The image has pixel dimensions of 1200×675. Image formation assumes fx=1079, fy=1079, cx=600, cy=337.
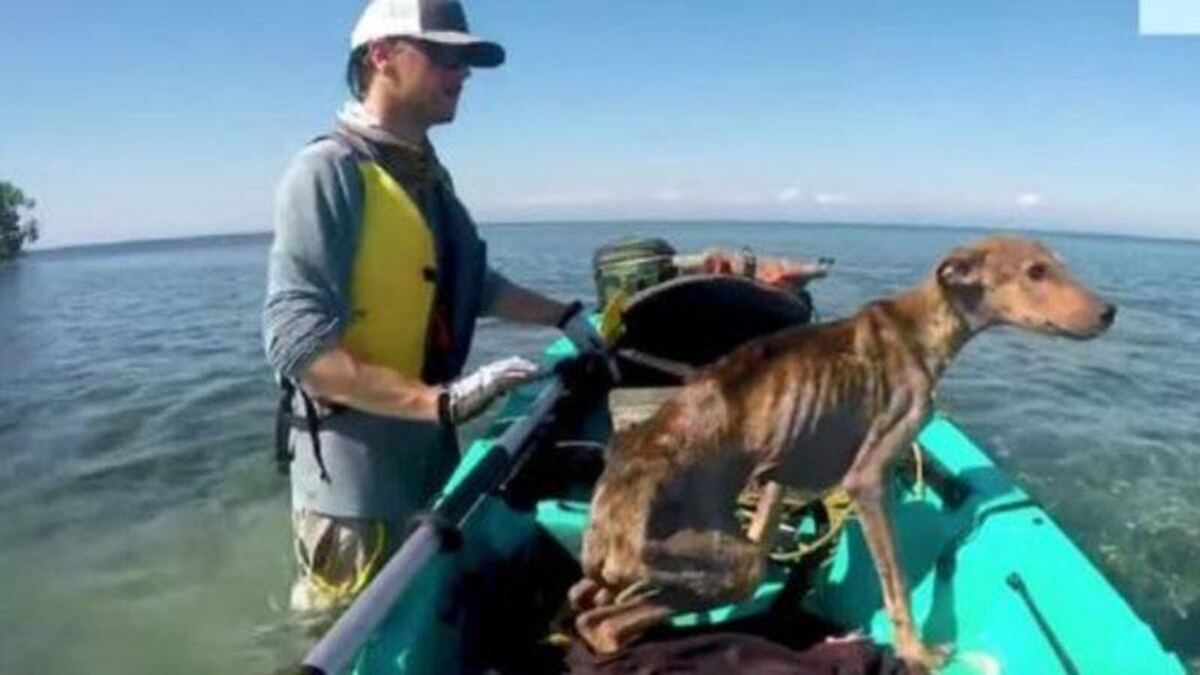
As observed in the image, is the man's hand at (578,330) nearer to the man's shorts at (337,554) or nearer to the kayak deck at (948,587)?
the kayak deck at (948,587)

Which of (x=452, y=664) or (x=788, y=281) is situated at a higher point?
(x=788, y=281)

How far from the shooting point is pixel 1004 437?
1336 cm

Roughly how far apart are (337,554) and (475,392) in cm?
121

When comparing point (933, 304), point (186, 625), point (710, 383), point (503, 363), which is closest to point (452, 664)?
point (503, 363)

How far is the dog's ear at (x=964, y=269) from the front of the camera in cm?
493

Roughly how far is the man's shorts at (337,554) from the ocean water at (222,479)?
136 cm

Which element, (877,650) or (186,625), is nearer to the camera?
(877,650)

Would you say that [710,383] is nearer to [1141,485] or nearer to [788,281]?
[788,281]

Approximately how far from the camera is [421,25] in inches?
182

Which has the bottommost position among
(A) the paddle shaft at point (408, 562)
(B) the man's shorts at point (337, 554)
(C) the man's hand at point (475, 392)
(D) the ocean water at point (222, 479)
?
(D) the ocean water at point (222, 479)

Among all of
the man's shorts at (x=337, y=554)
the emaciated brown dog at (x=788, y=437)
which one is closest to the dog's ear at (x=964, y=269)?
the emaciated brown dog at (x=788, y=437)

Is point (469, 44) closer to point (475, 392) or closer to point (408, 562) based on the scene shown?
point (475, 392)

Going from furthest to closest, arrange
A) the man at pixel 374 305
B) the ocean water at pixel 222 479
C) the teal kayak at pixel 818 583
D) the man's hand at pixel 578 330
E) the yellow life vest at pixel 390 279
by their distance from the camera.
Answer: the ocean water at pixel 222 479 < the man's hand at pixel 578 330 < the yellow life vest at pixel 390 279 < the man at pixel 374 305 < the teal kayak at pixel 818 583

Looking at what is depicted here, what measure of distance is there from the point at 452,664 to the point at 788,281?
17.6 feet
